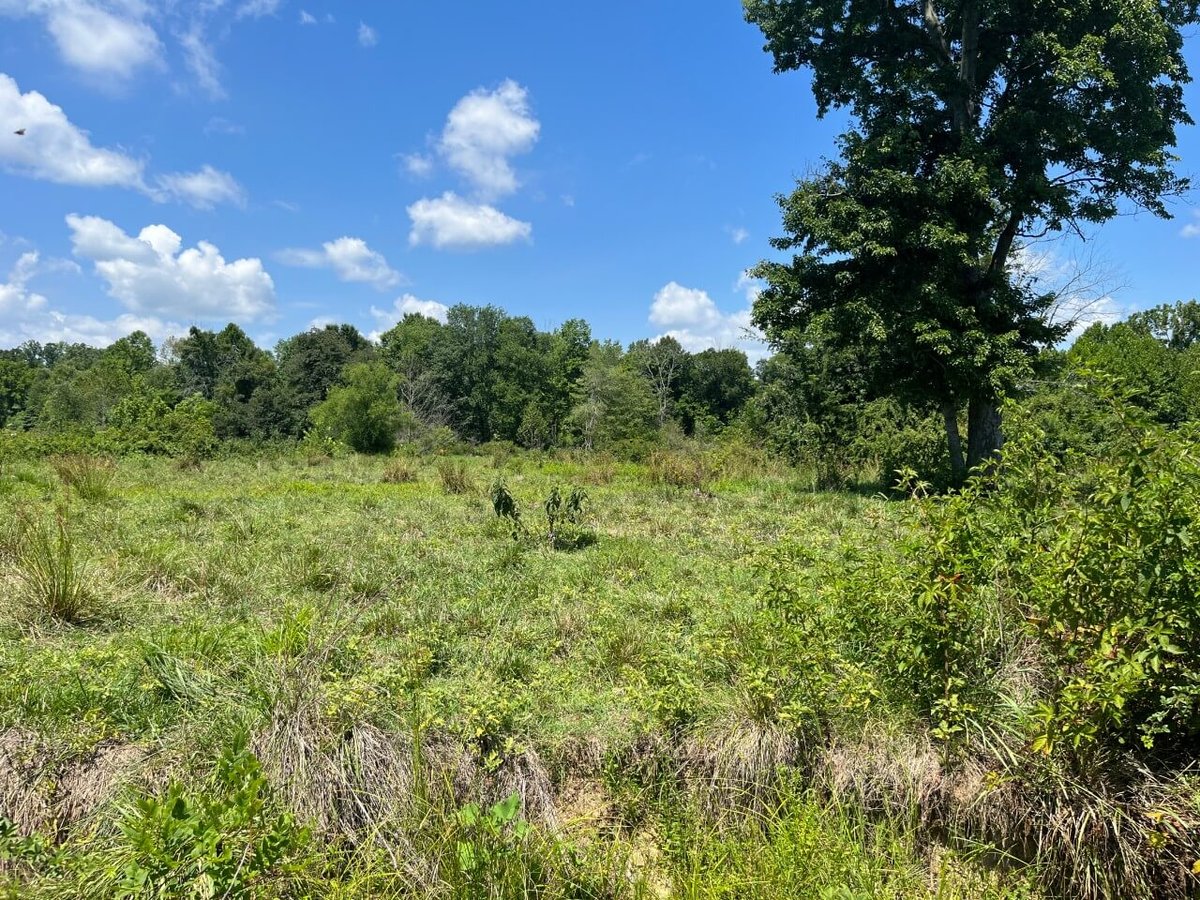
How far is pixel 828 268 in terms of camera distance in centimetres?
1147

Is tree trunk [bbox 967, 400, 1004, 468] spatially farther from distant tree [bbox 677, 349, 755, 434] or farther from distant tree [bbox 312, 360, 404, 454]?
distant tree [bbox 677, 349, 755, 434]

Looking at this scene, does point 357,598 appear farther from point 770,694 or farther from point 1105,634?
point 1105,634

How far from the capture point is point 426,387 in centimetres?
3872

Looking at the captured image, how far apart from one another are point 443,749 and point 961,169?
1106 centimetres

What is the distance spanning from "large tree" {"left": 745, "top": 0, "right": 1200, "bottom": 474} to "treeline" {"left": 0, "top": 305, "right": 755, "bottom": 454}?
18995mm

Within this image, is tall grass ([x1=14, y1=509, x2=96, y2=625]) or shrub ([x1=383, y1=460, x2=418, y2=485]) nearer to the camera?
tall grass ([x1=14, y1=509, x2=96, y2=625])

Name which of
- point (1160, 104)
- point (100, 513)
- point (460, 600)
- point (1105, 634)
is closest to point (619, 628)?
point (460, 600)

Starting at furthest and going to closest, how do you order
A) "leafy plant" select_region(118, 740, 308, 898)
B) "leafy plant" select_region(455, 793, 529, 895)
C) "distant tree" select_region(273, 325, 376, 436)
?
"distant tree" select_region(273, 325, 376, 436) < "leafy plant" select_region(455, 793, 529, 895) < "leafy plant" select_region(118, 740, 308, 898)

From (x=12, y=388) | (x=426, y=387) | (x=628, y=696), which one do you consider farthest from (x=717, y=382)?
(x=12, y=388)

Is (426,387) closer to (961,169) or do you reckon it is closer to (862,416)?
(862,416)

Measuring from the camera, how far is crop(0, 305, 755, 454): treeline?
1216 inches

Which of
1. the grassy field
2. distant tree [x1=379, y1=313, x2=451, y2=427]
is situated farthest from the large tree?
distant tree [x1=379, y1=313, x2=451, y2=427]

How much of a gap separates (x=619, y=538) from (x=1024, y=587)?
4.92m

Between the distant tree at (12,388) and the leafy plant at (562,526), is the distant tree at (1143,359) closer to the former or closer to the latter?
the leafy plant at (562,526)
